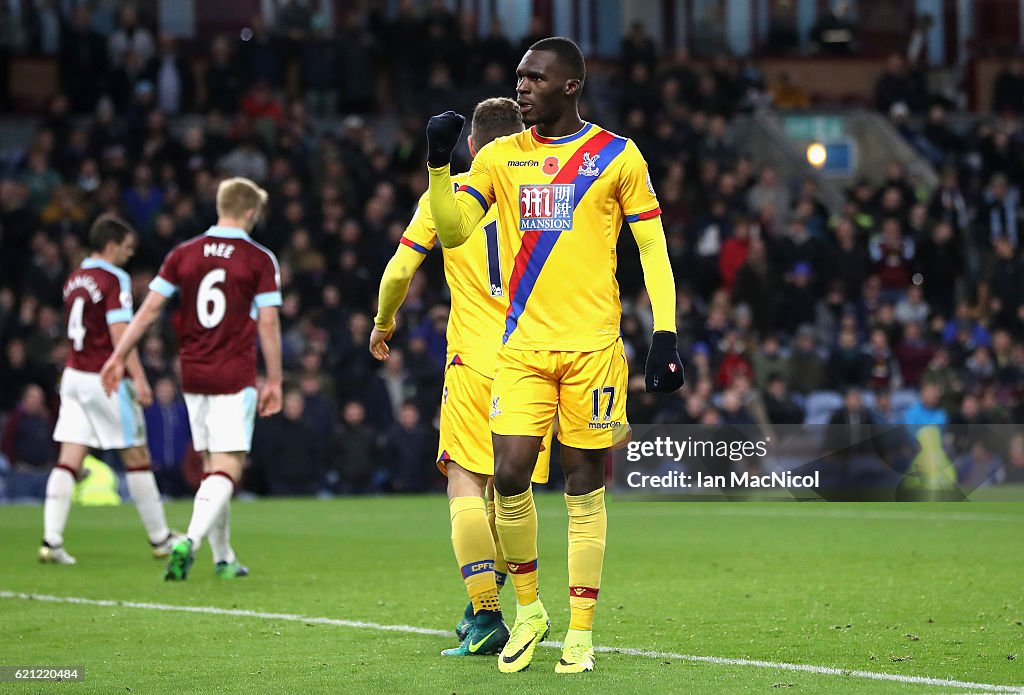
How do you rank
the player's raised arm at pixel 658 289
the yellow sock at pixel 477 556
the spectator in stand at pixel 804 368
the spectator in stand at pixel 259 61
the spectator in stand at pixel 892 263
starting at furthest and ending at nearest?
1. the spectator in stand at pixel 259 61
2. the spectator in stand at pixel 892 263
3. the spectator in stand at pixel 804 368
4. the yellow sock at pixel 477 556
5. the player's raised arm at pixel 658 289

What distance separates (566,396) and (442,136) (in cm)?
113

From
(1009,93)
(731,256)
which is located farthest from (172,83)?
(1009,93)

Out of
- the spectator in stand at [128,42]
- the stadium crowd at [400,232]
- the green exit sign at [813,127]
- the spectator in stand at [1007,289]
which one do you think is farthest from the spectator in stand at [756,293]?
the spectator in stand at [128,42]

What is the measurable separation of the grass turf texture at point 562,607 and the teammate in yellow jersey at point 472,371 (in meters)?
0.31

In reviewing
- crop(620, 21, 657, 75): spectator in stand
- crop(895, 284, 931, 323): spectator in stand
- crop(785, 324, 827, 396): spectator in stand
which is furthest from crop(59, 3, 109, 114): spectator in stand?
crop(895, 284, 931, 323): spectator in stand

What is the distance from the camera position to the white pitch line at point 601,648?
20.9ft

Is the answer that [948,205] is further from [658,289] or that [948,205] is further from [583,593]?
[583,593]

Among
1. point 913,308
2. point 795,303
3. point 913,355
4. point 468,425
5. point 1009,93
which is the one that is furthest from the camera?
point 1009,93

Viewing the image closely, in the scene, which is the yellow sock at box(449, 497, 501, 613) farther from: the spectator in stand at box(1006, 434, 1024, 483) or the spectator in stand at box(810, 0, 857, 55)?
the spectator in stand at box(810, 0, 857, 55)

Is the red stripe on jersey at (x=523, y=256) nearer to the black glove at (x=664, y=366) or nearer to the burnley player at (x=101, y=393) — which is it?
the black glove at (x=664, y=366)

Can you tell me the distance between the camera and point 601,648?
291 inches

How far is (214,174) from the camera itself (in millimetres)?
23156

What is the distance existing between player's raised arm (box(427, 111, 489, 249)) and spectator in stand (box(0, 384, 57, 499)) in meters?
13.3

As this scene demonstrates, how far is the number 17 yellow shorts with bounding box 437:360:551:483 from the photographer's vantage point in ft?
24.9
